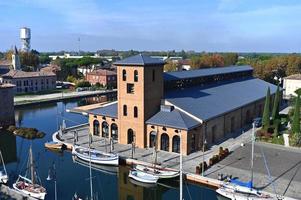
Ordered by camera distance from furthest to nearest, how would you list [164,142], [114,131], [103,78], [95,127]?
[103,78] < [95,127] < [114,131] < [164,142]

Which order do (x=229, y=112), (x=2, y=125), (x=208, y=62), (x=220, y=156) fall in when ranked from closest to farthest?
(x=220, y=156) < (x=229, y=112) < (x=2, y=125) < (x=208, y=62)

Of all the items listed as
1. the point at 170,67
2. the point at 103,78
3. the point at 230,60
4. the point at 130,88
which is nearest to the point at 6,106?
the point at 130,88

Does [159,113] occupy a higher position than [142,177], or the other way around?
[159,113]

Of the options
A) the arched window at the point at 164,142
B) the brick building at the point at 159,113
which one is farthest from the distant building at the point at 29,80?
the arched window at the point at 164,142

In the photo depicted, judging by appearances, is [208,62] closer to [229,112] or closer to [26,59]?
[26,59]

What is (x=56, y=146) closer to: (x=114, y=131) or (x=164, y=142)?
(x=114, y=131)

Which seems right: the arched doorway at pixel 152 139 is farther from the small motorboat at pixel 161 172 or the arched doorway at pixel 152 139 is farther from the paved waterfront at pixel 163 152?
the small motorboat at pixel 161 172

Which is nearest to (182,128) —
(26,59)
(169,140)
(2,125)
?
(169,140)
